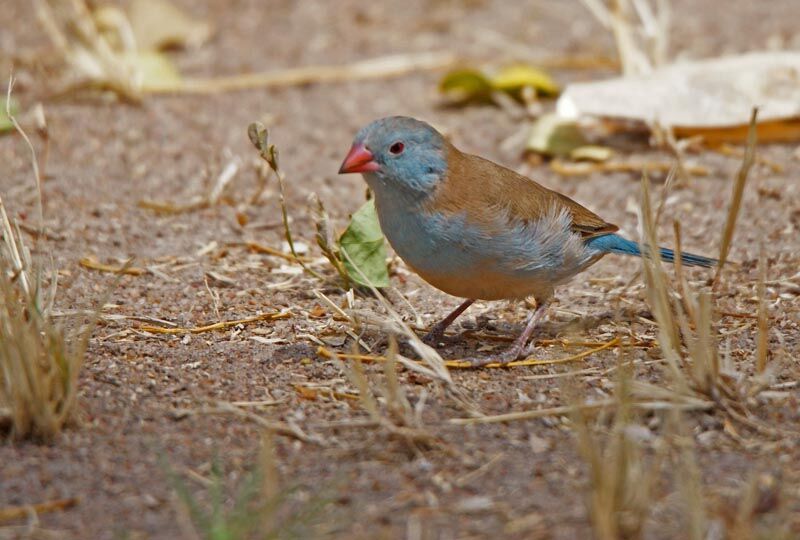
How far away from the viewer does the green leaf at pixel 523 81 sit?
6.88 metres

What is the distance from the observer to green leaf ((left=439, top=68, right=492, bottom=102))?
6.79m

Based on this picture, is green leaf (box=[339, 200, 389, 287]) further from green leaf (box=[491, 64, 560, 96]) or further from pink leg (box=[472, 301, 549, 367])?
green leaf (box=[491, 64, 560, 96])

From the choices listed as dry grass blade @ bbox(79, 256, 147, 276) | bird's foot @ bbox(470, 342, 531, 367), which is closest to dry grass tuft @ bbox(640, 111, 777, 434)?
bird's foot @ bbox(470, 342, 531, 367)

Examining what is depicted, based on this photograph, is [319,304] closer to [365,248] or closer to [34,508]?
[365,248]

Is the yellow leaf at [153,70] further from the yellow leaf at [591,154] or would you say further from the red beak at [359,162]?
the red beak at [359,162]

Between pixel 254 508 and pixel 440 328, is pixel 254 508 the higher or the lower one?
the lower one

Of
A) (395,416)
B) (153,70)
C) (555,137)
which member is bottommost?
(395,416)

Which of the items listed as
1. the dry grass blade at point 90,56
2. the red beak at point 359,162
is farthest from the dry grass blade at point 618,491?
the dry grass blade at point 90,56

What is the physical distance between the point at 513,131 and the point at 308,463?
3.97 meters

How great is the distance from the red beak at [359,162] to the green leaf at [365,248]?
0.55 meters

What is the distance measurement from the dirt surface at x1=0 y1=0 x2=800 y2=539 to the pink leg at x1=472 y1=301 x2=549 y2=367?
59mm

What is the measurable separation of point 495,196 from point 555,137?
7.90ft

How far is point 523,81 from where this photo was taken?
688 centimetres

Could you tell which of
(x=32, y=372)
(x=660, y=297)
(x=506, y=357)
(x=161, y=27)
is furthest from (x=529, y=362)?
(x=161, y=27)
